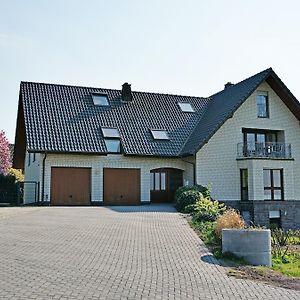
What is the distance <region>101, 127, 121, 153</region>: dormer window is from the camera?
27.1 meters

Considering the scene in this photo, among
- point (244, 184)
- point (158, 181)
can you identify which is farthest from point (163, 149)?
point (244, 184)

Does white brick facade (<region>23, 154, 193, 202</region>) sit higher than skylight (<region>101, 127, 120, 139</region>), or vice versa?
skylight (<region>101, 127, 120, 139</region>)

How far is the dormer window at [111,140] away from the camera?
27.1 meters

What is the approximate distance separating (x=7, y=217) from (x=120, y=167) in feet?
32.5

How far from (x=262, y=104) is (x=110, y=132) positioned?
32.1 ft

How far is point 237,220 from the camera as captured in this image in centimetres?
1461

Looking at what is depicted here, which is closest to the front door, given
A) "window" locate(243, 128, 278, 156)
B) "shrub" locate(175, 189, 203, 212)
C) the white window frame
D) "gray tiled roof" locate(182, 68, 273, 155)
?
"gray tiled roof" locate(182, 68, 273, 155)

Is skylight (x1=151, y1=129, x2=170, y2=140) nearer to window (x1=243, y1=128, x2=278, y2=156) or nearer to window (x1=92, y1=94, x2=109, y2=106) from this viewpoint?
window (x1=92, y1=94, x2=109, y2=106)

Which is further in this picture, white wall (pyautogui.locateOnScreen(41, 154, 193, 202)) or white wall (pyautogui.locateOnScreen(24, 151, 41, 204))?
white wall (pyautogui.locateOnScreen(24, 151, 41, 204))

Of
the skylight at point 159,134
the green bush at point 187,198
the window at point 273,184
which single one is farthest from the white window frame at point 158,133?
the window at point 273,184

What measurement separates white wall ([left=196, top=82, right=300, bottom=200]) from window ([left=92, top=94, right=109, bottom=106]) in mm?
7204

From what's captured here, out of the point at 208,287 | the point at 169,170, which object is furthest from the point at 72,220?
the point at 169,170

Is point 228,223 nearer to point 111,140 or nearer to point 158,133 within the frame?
point 111,140

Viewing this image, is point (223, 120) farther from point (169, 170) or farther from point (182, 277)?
point (182, 277)
